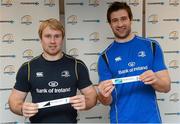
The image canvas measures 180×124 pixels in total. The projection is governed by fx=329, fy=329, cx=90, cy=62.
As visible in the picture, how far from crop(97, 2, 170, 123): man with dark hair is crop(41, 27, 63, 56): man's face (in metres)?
0.39

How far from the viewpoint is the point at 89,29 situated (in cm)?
306

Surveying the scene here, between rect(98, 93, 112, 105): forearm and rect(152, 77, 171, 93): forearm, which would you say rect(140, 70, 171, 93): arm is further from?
rect(98, 93, 112, 105): forearm

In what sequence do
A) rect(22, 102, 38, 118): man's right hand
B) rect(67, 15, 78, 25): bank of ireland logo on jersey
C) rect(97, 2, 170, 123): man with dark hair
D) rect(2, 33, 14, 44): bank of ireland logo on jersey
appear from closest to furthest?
rect(22, 102, 38, 118): man's right hand
rect(97, 2, 170, 123): man with dark hair
rect(2, 33, 14, 44): bank of ireland logo on jersey
rect(67, 15, 78, 25): bank of ireland logo on jersey

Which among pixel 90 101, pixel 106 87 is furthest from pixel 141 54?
pixel 90 101

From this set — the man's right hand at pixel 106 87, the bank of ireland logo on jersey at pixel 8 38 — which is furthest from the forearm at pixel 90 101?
the bank of ireland logo on jersey at pixel 8 38

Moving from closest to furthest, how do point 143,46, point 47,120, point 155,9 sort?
point 47,120 < point 143,46 < point 155,9

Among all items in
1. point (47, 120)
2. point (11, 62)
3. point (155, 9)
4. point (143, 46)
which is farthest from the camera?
point (155, 9)

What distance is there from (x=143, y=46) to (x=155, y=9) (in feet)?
2.78

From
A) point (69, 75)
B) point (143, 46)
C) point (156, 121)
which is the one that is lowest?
point (156, 121)

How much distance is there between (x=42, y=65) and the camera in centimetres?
231

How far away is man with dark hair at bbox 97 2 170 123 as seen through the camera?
Result: 2324 millimetres

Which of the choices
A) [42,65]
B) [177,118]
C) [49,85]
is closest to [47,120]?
[49,85]

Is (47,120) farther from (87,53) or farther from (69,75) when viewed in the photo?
(87,53)

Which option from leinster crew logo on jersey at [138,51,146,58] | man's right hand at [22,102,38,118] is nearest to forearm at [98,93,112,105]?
leinster crew logo on jersey at [138,51,146,58]
